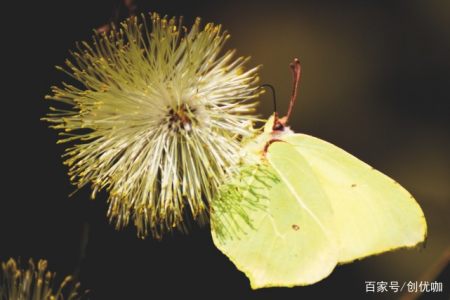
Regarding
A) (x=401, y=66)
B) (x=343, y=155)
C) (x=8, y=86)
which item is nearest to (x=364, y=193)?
(x=343, y=155)

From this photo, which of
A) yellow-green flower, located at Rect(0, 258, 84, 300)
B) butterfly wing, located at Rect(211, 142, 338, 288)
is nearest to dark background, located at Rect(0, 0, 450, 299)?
yellow-green flower, located at Rect(0, 258, 84, 300)

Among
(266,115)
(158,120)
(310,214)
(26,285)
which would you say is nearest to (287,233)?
(310,214)

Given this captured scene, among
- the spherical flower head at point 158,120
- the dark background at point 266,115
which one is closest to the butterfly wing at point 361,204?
the spherical flower head at point 158,120

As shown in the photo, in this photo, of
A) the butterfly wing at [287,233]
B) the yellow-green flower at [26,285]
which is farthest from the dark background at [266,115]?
the butterfly wing at [287,233]

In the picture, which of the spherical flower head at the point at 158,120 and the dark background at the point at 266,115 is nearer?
the spherical flower head at the point at 158,120

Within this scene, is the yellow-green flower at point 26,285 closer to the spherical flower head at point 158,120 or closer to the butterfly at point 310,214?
the spherical flower head at point 158,120

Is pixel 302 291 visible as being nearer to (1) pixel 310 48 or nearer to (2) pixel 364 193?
(2) pixel 364 193

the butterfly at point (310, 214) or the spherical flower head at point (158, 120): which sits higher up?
the spherical flower head at point (158, 120)
